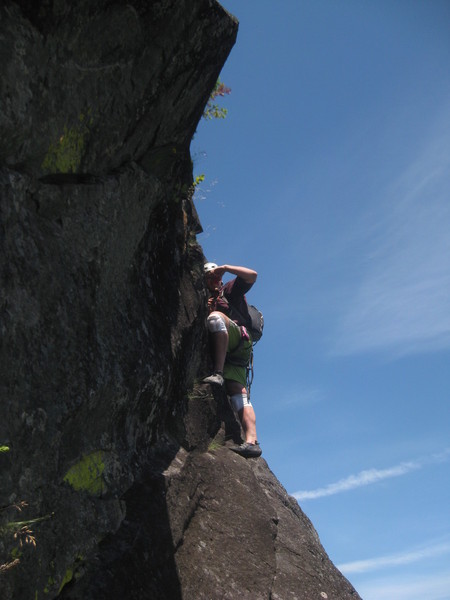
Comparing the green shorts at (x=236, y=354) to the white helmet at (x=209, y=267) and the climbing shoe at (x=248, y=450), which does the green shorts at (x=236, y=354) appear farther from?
the climbing shoe at (x=248, y=450)

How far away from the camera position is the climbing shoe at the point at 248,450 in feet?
32.8

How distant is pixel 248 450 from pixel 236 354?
6.15 ft

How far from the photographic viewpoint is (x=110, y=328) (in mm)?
6582

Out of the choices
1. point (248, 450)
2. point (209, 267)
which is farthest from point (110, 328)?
point (209, 267)

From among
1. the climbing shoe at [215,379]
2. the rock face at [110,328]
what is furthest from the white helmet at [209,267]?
the climbing shoe at [215,379]

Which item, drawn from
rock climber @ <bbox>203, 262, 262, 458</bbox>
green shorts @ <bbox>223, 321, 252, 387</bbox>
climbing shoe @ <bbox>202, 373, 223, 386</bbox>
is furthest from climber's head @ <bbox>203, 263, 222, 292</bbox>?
climbing shoe @ <bbox>202, 373, 223, 386</bbox>

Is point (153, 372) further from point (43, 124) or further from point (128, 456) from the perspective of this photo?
point (43, 124)

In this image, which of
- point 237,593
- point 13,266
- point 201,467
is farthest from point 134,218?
point 237,593

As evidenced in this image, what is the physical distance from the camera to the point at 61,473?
5.45m

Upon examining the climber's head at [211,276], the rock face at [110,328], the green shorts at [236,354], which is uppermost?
the climber's head at [211,276]

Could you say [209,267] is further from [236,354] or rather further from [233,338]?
[236,354]

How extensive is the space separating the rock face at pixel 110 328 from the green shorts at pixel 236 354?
1.69 m

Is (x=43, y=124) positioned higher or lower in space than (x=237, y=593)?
higher

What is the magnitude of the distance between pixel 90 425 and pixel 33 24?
13.0 feet
